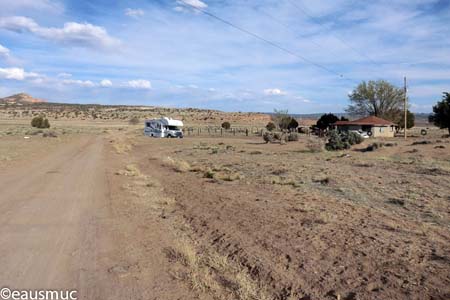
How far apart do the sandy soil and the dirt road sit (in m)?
0.02

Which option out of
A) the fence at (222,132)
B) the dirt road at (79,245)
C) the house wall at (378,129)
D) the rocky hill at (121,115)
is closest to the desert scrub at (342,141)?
the dirt road at (79,245)

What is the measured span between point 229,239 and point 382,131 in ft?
211

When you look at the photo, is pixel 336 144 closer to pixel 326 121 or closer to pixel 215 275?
pixel 215 275

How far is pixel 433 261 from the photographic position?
21.6ft

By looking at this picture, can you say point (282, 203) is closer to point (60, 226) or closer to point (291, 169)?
point (60, 226)

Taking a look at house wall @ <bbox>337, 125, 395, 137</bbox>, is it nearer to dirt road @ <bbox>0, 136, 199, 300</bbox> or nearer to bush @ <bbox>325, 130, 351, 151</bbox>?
bush @ <bbox>325, 130, 351, 151</bbox>

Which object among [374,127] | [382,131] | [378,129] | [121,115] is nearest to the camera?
[374,127]

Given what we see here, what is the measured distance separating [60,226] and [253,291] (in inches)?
192

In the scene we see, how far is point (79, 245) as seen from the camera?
7633mm

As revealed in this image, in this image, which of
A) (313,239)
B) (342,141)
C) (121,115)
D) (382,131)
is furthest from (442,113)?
(121,115)

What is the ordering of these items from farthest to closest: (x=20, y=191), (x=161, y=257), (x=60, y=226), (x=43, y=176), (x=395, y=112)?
(x=395, y=112), (x=43, y=176), (x=20, y=191), (x=60, y=226), (x=161, y=257)

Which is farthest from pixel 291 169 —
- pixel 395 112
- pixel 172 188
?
pixel 395 112

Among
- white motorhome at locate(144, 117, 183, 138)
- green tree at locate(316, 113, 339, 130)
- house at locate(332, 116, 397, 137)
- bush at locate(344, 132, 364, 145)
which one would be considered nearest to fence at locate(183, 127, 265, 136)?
green tree at locate(316, 113, 339, 130)

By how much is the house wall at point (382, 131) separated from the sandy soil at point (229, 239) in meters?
53.3
